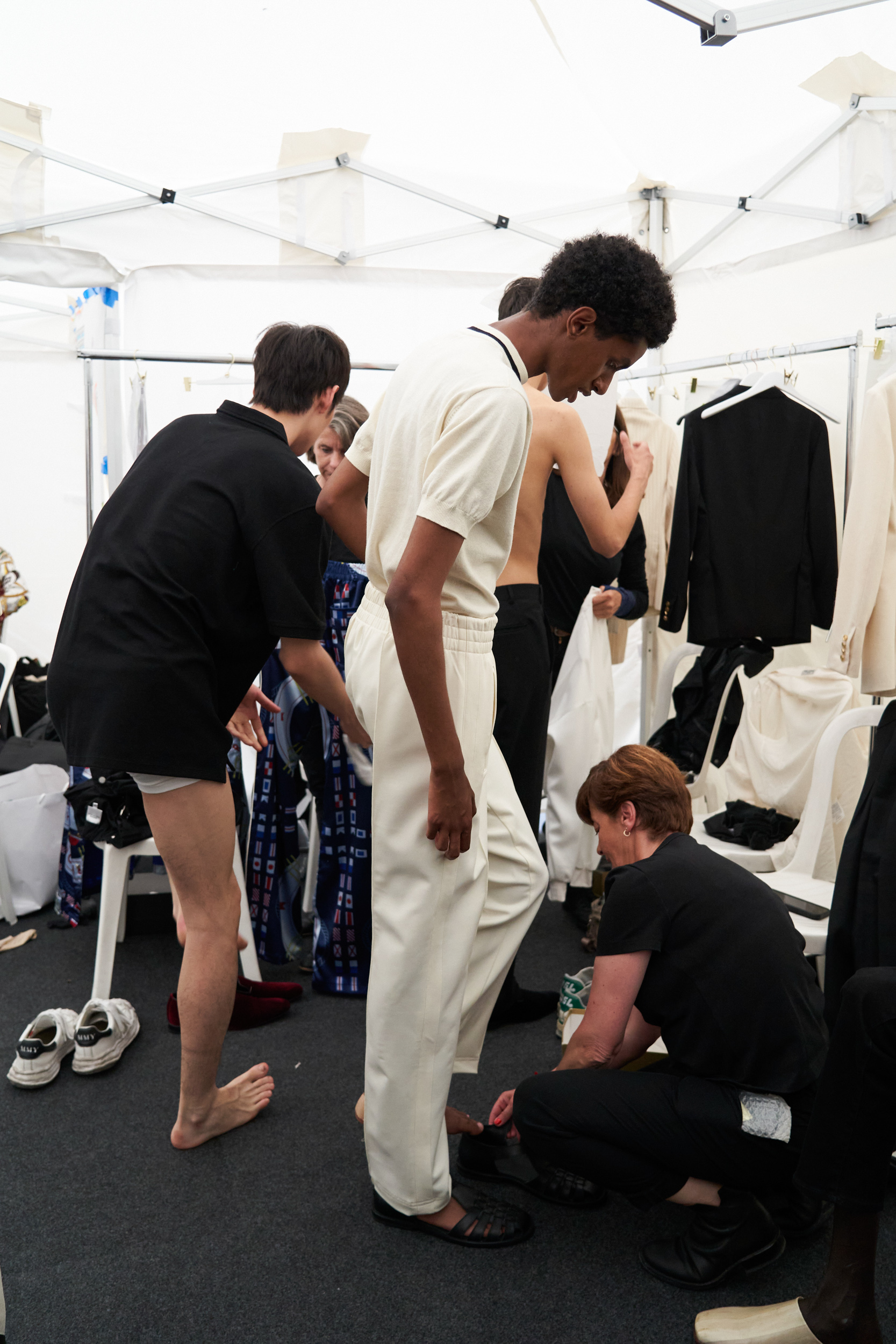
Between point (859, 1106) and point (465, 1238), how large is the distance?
0.69 m

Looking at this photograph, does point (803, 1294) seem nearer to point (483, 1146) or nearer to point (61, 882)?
point (483, 1146)

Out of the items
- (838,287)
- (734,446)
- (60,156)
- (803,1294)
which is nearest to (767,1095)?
(803,1294)

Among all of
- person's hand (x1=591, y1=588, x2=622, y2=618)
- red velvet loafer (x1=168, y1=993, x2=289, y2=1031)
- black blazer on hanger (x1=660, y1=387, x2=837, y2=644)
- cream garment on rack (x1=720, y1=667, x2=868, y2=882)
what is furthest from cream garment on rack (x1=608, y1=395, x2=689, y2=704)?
red velvet loafer (x1=168, y1=993, x2=289, y2=1031)

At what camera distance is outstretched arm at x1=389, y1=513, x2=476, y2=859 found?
1.20m

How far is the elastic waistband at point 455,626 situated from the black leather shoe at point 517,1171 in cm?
95

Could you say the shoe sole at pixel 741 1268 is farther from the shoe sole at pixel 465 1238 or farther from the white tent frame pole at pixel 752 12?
the white tent frame pole at pixel 752 12

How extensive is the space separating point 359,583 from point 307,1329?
1.66 meters

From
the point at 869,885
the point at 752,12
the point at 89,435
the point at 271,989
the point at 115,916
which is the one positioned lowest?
the point at 271,989

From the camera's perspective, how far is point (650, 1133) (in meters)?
1.52

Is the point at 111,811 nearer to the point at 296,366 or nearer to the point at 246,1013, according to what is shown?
the point at 246,1013

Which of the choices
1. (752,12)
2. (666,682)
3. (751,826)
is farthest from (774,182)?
(751,826)

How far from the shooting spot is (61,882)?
3.02 metres

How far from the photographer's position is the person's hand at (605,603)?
10.1 ft

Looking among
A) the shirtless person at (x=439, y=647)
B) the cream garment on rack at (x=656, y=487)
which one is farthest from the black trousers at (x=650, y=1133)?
the cream garment on rack at (x=656, y=487)
